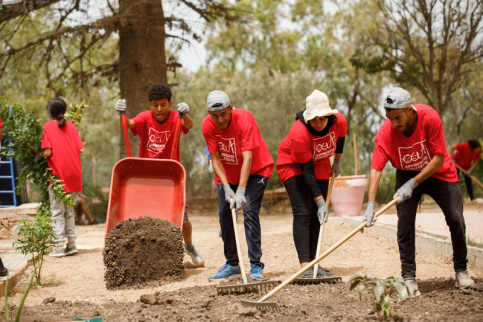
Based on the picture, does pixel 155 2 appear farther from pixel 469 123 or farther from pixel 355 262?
pixel 469 123

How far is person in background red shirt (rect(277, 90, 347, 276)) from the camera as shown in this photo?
458cm

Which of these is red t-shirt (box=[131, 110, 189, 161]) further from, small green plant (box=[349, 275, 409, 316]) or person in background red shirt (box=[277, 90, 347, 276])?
small green plant (box=[349, 275, 409, 316])

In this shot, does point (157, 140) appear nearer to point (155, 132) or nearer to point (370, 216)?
point (155, 132)

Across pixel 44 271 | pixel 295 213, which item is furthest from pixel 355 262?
pixel 44 271

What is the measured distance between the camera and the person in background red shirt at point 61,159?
6.76m

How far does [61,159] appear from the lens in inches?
266

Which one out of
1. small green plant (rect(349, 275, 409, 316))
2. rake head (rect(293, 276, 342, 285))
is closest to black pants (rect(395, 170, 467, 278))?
rake head (rect(293, 276, 342, 285))

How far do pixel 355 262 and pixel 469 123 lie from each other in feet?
83.6

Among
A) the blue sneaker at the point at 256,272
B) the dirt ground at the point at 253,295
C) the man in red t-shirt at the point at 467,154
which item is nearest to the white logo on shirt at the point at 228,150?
the blue sneaker at the point at 256,272

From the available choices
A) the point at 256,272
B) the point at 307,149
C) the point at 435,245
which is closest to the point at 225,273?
the point at 256,272

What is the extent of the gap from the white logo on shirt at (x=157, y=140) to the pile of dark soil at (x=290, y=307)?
1.71 metres

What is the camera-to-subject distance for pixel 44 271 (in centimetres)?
590

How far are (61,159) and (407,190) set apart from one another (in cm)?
434

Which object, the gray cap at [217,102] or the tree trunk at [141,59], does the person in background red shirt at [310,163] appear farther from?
the tree trunk at [141,59]
